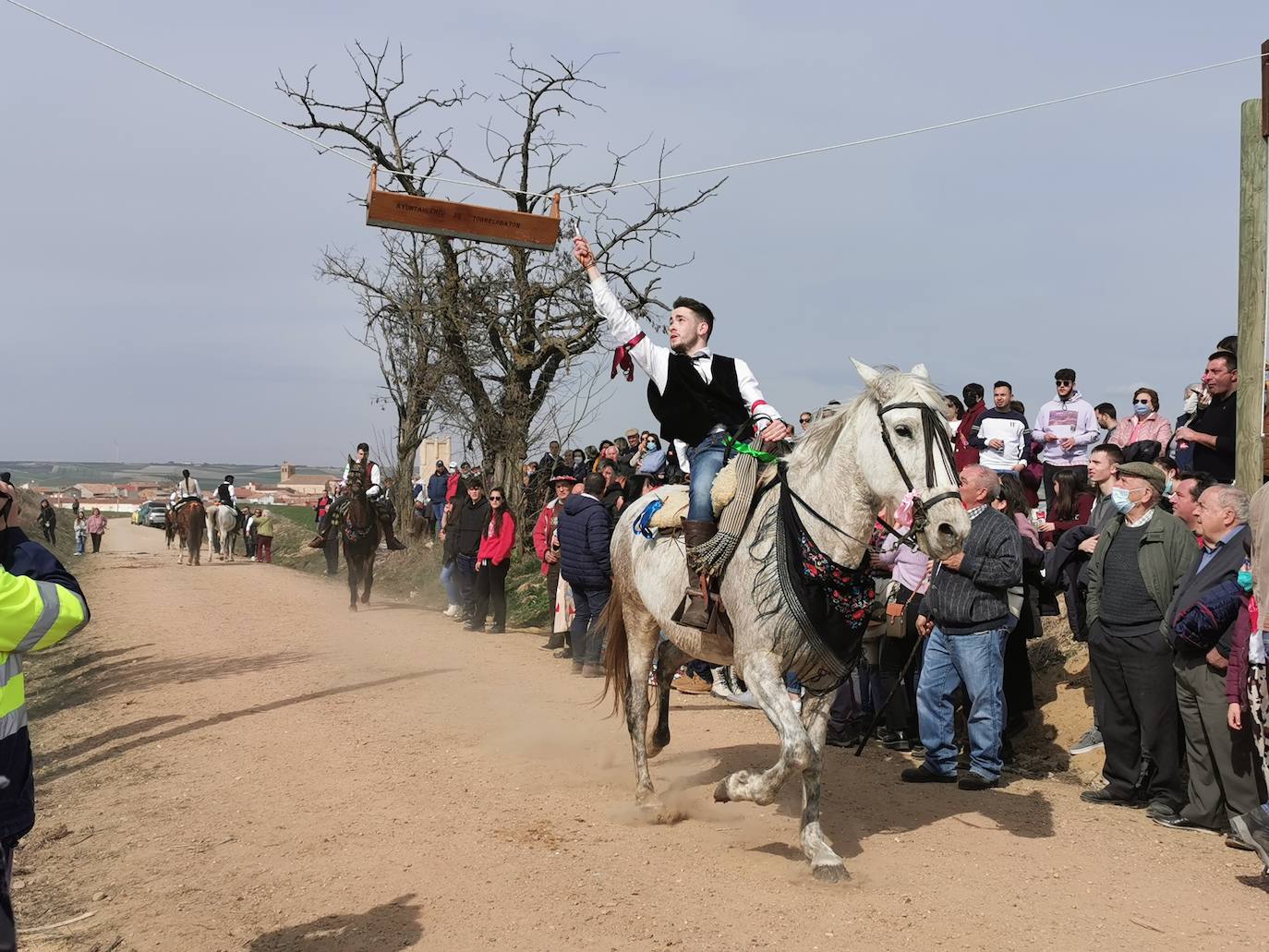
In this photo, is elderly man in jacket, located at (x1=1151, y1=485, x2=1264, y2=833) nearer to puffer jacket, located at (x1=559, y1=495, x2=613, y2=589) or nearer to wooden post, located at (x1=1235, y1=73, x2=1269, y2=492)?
wooden post, located at (x1=1235, y1=73, x2=1269, y2=492)

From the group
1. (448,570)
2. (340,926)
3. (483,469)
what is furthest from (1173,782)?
(483,469)

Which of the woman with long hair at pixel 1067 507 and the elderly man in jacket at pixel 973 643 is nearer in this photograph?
the elderly man in jacket at pixel 973 643

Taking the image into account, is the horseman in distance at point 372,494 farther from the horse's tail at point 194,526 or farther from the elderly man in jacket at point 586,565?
the horse's tail at point 194,526

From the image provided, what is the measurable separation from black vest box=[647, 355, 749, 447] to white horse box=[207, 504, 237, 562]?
28487mm

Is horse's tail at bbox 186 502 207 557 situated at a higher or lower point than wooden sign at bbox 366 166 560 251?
lower

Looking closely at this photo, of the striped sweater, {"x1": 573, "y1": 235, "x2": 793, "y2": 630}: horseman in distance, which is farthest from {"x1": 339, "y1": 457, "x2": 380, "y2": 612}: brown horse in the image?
{"x1": 573, "y1": 235, "x2": 793, "y2": 630}: horseman in distance

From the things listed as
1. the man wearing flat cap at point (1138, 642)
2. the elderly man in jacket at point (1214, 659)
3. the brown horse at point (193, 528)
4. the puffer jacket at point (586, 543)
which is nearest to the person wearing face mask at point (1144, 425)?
the man wearing flat cap at point (1138, 642)

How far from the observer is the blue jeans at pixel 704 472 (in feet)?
20.2

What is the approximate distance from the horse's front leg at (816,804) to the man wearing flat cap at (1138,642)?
2.55m

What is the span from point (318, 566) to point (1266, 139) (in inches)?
1127

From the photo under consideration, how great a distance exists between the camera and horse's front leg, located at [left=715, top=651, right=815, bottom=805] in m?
5.30

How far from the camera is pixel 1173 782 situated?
6992 millimetres

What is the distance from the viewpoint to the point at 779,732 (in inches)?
214

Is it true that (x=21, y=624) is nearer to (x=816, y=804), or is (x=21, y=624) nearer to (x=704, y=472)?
(x=704, y=472)
